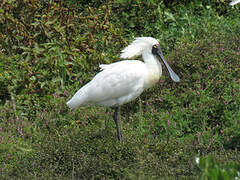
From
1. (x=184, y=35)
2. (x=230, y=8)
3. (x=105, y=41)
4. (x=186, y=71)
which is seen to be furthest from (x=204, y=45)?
(x=230, y=8)

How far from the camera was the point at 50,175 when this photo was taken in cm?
513

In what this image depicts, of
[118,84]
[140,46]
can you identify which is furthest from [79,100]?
[140,46]

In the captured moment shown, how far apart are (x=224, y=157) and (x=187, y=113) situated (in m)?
1.47

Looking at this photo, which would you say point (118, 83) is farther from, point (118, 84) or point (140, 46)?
point (140, 46)

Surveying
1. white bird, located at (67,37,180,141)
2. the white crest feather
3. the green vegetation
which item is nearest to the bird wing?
white bird, located at (67,37,180,141)

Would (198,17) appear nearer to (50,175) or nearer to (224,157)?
(224,157)

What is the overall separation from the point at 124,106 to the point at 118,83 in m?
1.28

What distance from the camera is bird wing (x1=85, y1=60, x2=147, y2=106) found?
5.92m

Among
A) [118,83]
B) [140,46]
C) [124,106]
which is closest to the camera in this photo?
[118,83]

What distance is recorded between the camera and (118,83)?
5.95 m

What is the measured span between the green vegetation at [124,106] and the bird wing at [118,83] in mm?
451

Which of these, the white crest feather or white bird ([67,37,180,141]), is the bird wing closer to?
white bird ([67,37,180,141])

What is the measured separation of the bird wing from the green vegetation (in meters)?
0.45

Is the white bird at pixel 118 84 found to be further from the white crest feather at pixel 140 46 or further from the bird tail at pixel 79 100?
the white crest feather at pixel 140 46
